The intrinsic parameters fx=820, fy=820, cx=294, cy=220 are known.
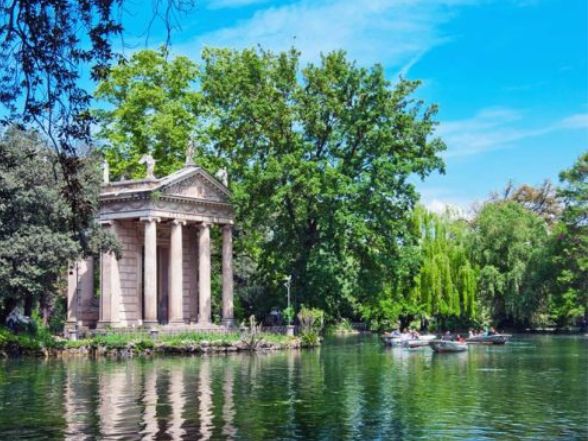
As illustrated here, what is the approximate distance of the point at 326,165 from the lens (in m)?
54.7

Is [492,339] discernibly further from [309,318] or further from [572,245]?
[572,245]

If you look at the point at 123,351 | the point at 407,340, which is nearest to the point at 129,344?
the point at 123,351

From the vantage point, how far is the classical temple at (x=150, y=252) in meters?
54.3

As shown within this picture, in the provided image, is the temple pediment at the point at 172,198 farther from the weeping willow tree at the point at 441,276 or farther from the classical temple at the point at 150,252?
the weeping willow tree at the point at 441,276

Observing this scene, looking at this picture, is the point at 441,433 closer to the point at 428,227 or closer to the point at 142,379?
the point at 142,379

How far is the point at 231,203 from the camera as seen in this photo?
58.3m

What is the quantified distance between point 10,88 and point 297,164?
40.5 metres

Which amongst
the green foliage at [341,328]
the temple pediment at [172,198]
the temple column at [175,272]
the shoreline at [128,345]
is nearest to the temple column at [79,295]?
the temple pediment at [172,198]

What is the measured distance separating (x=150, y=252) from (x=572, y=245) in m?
44.8

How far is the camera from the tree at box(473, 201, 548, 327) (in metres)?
81.7

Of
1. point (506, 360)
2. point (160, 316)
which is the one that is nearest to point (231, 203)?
point (160, 316)

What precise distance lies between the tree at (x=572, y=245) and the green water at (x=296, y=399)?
40163 mm

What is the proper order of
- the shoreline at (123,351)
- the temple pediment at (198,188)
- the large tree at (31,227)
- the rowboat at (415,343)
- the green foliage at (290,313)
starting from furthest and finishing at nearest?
1. the green foliage at (290,313)
2. the rowboat at (415,343)
3. the temple pediment at (198,188)
4. the shoreline at (123,351)
5. the large tree at (31,227)

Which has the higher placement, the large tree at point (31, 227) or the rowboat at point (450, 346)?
the large tree at point (31, 227)
